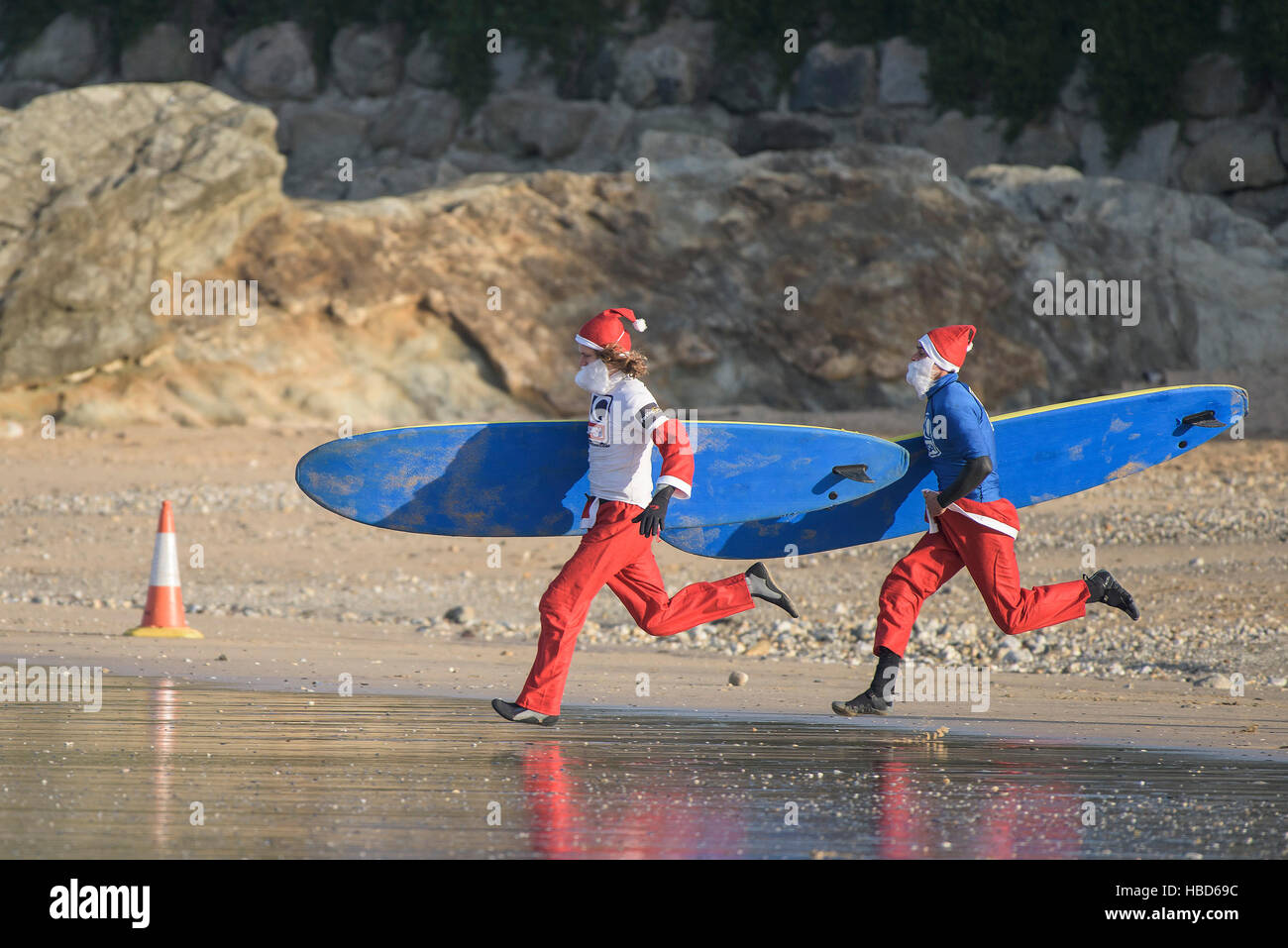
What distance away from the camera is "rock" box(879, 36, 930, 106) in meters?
30.7

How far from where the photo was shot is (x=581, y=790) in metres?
4.99

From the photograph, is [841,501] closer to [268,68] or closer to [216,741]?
[216,741]

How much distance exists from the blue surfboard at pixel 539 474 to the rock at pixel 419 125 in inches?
969

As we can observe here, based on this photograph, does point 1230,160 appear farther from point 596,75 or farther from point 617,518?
point 617,518

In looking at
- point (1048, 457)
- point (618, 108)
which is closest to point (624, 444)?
point (1048, 457)

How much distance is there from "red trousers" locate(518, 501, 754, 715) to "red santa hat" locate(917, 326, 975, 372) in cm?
128

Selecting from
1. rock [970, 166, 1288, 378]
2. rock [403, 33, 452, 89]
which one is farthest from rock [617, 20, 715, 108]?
rock [970, 166, 1288, 378]

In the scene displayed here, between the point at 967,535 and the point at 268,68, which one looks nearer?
the point at 967,535

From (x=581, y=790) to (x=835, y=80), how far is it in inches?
1087

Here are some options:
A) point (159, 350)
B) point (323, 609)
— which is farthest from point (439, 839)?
point (159, 350)

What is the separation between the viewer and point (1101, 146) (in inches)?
1171

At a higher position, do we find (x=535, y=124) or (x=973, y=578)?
(x=535, y=124)
